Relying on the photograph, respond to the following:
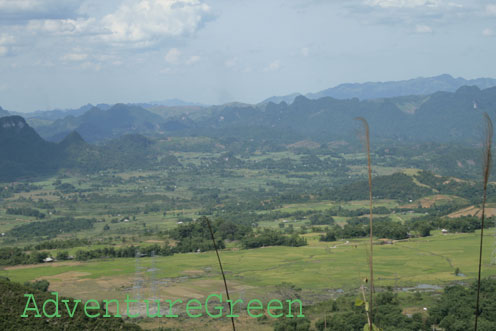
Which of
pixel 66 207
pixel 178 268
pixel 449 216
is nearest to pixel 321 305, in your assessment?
pixel 178 268

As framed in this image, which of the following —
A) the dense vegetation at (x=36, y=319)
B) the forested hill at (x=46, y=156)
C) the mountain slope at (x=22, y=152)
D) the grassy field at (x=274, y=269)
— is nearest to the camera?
the dense vegetation at (x=36, y=319)

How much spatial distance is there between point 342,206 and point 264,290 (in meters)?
57.7

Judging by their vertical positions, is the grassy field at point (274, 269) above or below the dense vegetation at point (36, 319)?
below

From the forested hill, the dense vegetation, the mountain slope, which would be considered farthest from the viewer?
the forested hill

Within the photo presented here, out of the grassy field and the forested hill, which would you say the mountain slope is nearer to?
the forested hill

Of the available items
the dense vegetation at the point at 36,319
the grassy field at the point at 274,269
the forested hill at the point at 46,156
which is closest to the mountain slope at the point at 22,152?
the forested hill at the point at 46,156

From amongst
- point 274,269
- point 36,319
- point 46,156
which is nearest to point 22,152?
point 46,156

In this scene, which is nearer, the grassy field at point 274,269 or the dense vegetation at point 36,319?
the dense vegetation at point 36,319

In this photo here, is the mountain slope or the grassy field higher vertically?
the mountain slope

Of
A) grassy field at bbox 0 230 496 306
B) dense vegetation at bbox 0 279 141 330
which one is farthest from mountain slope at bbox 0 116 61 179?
dense vegetation at bbox 0 279 141 330

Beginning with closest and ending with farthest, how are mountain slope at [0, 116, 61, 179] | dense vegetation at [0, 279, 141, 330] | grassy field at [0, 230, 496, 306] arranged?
dense vegetation at [0, 279, 141, 330]
grassy field at [0, 230, 496, 306]
mountain slope at [0, 116, 61, 179]

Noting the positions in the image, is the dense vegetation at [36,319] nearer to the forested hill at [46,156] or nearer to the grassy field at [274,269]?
the grassy field at [274,269]

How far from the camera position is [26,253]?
6394cm

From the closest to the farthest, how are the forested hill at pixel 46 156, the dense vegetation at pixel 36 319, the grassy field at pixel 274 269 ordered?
1. the dense vegetation at pixel 36 319
2. the grassy field at pixel 274 269
3. the forested hill at pixel 46 156
